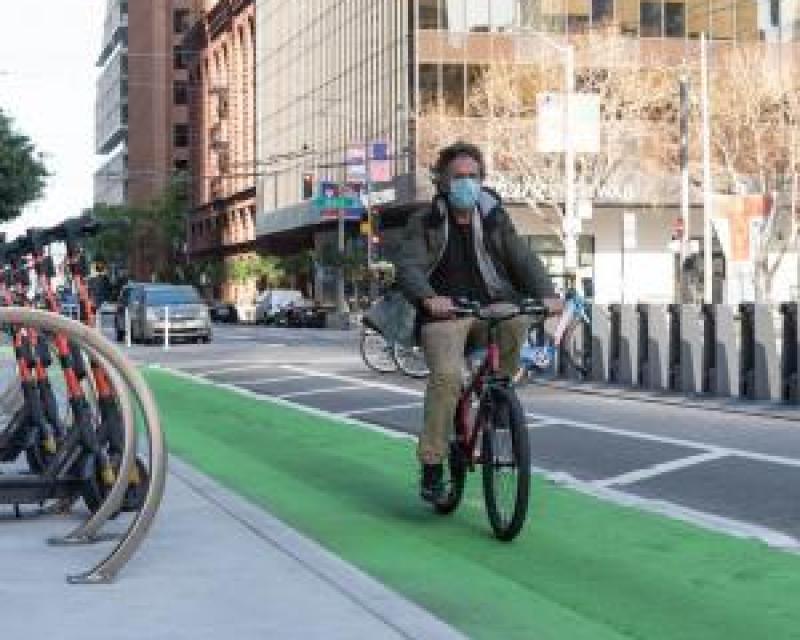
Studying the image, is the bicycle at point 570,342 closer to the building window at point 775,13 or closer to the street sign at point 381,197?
the street sign at point 381,197

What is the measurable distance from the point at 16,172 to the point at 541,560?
36153 mm

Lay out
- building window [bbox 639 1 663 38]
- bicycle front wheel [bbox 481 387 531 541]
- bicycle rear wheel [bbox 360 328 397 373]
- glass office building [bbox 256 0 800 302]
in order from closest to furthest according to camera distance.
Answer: bicycle front wheel [bbox 481 387 531 541]
bicycle rear wheel [bbox 360 328 397 373]
glass office building [bbox 256 0 800 302]
building window [bbox 639 1 663 38]

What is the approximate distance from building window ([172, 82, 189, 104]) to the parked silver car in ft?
325

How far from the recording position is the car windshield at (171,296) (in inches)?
1604

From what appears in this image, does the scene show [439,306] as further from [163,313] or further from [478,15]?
[478,15]

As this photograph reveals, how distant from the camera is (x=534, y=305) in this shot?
7.79 meters

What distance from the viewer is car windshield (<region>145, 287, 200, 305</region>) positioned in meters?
40.8

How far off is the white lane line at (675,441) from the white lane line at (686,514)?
1.74 metres

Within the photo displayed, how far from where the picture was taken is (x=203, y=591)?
6.38m

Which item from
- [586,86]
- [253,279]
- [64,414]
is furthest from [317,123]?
[64,414]

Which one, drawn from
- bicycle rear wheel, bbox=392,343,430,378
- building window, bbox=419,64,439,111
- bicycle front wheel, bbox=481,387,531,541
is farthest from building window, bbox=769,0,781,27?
bicycle front wheel, bbox=481,387,531,541

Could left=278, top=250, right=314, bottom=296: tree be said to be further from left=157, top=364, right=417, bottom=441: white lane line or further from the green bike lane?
the green bike lane

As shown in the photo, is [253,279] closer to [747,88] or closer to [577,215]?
[747,88]

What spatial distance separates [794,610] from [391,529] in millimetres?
2684
